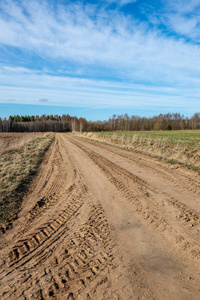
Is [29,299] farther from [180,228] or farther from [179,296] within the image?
[180,228]

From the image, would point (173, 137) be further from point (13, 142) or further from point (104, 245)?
point (104, 245)

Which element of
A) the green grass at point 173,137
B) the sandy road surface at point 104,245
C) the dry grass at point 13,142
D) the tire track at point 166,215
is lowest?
the sandy road surface at point 104,245

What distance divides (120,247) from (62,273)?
1.01 meters

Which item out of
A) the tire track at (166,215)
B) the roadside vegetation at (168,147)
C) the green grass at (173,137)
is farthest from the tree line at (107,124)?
the tire track at (166,215)

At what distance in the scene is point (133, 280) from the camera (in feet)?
7.98

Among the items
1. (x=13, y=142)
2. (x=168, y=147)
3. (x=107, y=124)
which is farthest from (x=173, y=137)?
(x=107, y=124)

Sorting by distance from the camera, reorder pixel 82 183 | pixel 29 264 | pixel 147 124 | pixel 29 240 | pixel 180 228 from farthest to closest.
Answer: pixel 147 124 → pixel 82 183 → pixel 180 228 → pixel 29 240 → pixel 29 264

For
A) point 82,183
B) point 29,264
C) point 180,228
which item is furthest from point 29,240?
point 82,183

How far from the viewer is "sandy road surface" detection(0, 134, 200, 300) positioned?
7.70 feet

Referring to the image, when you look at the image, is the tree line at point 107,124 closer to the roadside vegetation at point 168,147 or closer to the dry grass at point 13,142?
the dry grass at point 13,142

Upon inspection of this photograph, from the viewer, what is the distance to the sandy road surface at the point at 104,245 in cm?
235

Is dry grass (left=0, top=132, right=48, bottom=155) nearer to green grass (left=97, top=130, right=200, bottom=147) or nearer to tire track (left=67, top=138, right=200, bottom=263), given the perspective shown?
tire track (left=67, top=138, right=200, bottom=263)

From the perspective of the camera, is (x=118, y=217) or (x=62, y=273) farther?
(x=118, y=217)

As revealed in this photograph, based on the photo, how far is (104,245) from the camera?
3139 mm
